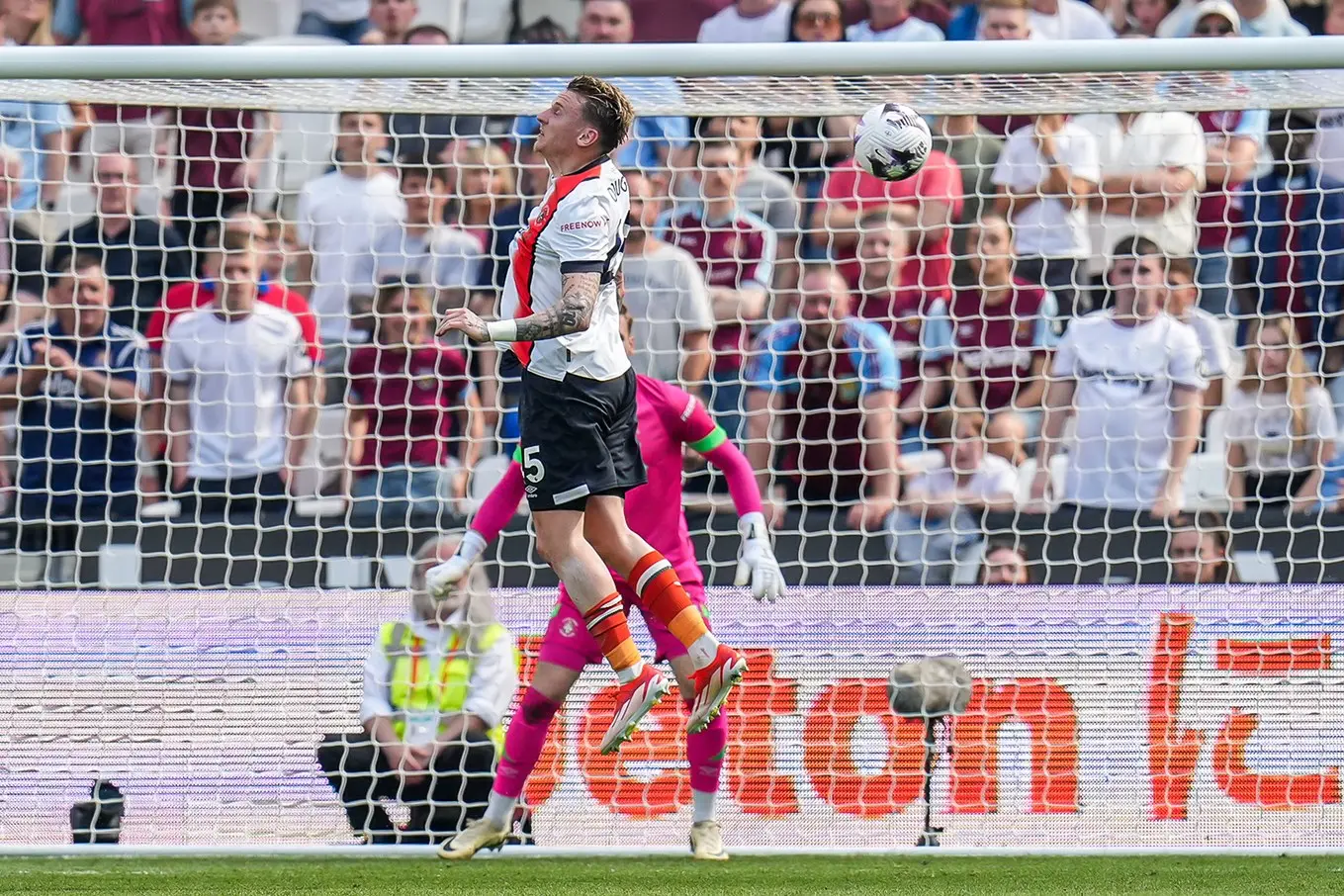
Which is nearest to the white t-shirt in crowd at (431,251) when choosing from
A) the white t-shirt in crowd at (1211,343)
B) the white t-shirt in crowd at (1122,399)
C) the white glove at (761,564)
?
the white glove at (761,564)

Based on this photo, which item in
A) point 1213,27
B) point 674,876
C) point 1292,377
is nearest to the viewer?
point 674,876

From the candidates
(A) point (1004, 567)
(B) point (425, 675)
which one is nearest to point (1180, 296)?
(A) point (1004, 567)

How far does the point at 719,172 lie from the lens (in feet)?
23.0

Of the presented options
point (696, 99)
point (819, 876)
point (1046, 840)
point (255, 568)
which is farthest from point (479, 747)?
point (696, 99)

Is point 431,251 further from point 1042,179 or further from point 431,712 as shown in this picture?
point 1042,179

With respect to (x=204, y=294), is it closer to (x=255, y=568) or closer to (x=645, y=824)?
(x=255, y=568)

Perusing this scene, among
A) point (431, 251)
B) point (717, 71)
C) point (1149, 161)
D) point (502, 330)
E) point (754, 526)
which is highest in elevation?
point (717, 71)

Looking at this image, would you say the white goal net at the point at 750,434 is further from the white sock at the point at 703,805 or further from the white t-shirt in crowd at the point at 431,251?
the white sock at the point at 703,805

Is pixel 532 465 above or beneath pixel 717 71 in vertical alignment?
beneath

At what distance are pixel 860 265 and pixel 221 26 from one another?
4054mm

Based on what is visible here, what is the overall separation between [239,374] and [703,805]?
8.84ft

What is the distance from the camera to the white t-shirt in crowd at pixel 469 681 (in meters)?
6.29

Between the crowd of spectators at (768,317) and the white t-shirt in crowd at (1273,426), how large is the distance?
1 cm

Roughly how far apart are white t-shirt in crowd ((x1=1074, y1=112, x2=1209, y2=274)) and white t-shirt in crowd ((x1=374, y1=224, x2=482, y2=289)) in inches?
107
